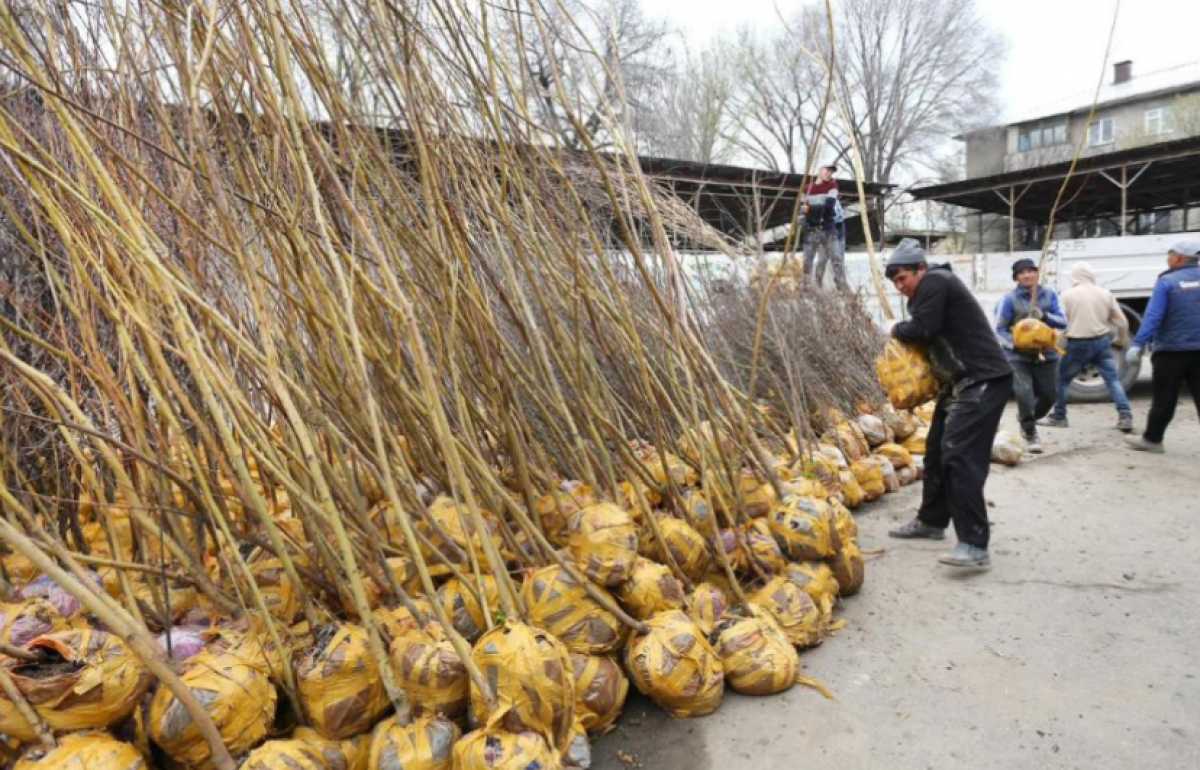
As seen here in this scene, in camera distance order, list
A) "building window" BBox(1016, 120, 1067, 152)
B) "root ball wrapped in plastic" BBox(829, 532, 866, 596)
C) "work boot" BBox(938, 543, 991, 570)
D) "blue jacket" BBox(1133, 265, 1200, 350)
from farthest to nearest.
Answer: "building window" BBox(1016, 120, 1067, 152)
"blue jacket" BBox(1133, 265, 1200, 350)
"work boot" BBox(938, 543, 991, 570)
"root ball wrapped in plastic" BBox(829, 532, 866, 596)

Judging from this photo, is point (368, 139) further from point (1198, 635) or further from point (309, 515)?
point (1198, 635)

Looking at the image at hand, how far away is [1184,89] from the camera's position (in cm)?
2664

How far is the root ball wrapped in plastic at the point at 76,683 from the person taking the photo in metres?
1.42

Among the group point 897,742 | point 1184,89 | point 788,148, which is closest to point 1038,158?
point 1184,89

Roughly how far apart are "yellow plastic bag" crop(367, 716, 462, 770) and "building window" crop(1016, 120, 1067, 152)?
37684 millimetres

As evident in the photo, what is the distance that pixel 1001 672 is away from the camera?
2.28m

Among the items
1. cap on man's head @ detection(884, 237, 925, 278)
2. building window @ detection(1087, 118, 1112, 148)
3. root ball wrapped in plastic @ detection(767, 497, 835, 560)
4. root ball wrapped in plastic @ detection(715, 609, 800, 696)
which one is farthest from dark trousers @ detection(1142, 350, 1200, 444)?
building window @ detection(1087, 118, 1112, 148)

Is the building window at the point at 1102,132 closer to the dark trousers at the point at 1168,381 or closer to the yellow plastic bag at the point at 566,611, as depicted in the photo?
the dark trousers at the point at 1168,381

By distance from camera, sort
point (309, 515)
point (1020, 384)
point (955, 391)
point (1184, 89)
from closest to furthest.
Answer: point (309, 515) → point (955, 391) → point (1020, 384) → point (1184, 89)

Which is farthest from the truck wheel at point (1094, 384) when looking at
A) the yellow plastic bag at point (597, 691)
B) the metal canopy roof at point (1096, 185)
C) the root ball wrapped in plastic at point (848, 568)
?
the yellow plastic bag at point (597, 691)

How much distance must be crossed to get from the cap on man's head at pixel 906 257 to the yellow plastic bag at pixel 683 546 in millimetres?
1788

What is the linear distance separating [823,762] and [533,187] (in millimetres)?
2046

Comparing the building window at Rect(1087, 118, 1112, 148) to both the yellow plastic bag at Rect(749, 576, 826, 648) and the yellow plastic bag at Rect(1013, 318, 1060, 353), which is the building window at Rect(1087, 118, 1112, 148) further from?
the yellow plastic bag at Rect(749, 576, 826, 648)

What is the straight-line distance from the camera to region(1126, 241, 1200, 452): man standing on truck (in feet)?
15.9
